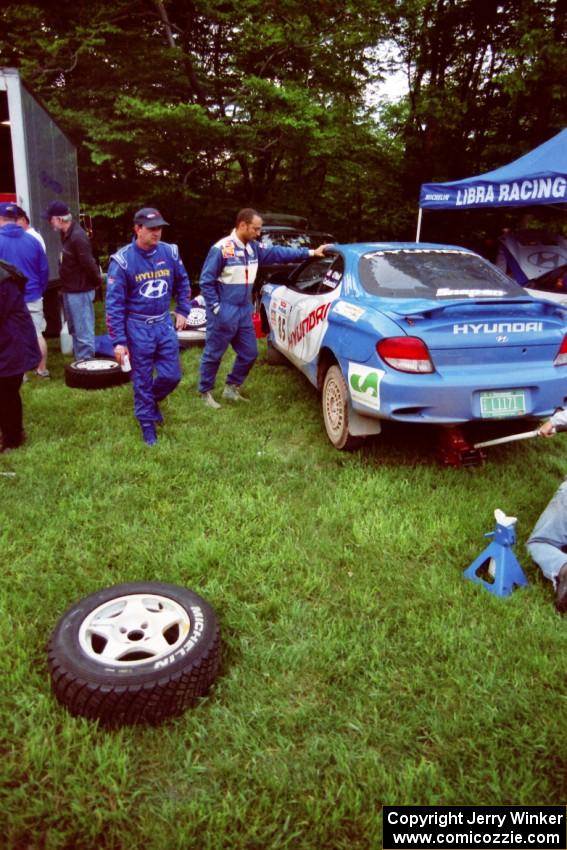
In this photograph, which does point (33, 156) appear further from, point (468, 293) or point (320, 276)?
point (468, 293)

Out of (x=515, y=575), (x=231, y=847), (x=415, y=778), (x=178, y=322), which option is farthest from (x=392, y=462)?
(x=231, y=847)

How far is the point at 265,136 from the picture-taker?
1571cm

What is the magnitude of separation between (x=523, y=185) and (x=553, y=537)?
24.7 ft

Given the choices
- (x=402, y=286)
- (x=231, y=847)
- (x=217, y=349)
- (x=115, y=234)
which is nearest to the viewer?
(x=231, y=847)

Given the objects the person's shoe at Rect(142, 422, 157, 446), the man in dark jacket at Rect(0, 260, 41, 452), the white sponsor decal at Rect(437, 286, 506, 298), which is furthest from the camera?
the person's shoe at Rect(142, 422, 157, 446)

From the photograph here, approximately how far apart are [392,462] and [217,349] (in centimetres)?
221

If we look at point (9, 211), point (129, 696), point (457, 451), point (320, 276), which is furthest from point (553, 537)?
point (9, 211)

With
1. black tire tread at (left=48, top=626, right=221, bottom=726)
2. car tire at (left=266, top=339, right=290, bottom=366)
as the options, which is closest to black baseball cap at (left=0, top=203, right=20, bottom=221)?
car tire at (left=266, top=339, right=290, bottom=366)

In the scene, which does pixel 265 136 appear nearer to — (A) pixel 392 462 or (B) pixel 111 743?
(A) pixel 392 462

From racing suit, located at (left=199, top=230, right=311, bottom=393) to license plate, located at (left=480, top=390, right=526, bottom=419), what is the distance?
8.50ft

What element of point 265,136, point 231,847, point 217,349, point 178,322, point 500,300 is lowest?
point 231,847

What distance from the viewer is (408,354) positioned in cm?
374

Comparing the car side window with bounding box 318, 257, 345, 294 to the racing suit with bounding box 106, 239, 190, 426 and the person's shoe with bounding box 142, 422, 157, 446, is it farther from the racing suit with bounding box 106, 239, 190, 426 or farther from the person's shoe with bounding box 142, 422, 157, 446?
the person's shoe with bounding box 142, 422, 157, 446

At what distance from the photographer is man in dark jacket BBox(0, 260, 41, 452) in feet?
14.2
